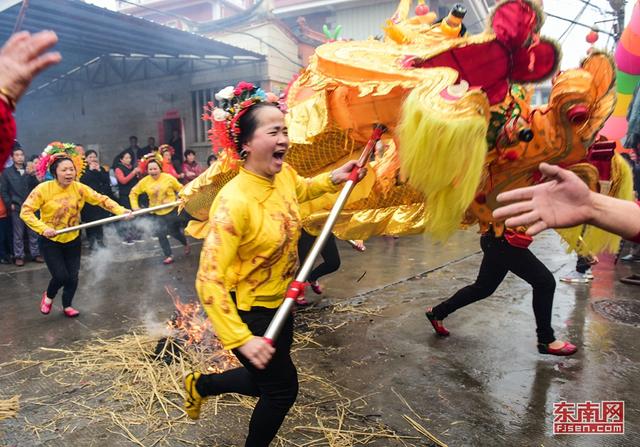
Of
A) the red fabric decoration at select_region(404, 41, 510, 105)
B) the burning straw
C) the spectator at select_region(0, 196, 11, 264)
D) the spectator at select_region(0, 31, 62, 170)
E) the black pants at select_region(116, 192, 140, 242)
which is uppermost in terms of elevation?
the red fabric decoration at select_region(404, 41, 510, 105)

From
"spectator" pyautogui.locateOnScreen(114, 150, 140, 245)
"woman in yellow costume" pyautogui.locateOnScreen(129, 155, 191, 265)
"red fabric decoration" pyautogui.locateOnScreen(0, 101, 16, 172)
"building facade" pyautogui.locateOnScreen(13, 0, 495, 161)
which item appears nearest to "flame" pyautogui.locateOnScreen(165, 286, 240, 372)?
"red fabric decoration" pyautogui.locateOnScreen(0, 101, 16, 172)

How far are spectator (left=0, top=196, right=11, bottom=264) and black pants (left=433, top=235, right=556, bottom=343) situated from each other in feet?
23.8

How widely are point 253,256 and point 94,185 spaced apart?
7.65 metres

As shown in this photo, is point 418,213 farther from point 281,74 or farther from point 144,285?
point 281,74

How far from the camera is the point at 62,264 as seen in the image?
191 inches

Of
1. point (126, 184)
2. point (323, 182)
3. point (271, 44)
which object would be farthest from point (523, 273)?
point (271, 44)

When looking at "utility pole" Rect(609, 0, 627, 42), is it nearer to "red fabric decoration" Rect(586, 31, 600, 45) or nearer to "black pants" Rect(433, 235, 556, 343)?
"red fabric decoration" Rect(586, 31, 600, 45)

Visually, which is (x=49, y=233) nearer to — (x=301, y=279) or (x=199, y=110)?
(x=301, y=279)

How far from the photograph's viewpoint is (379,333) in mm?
4195

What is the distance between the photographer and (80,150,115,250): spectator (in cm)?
869

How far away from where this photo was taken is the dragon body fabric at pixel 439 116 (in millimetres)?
2133

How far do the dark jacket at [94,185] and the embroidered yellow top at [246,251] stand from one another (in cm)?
744

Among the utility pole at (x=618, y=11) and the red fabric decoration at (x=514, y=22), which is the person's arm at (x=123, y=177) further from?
the utility pole at (x=618, y=11)

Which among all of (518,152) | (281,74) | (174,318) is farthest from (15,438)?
(281,74)
